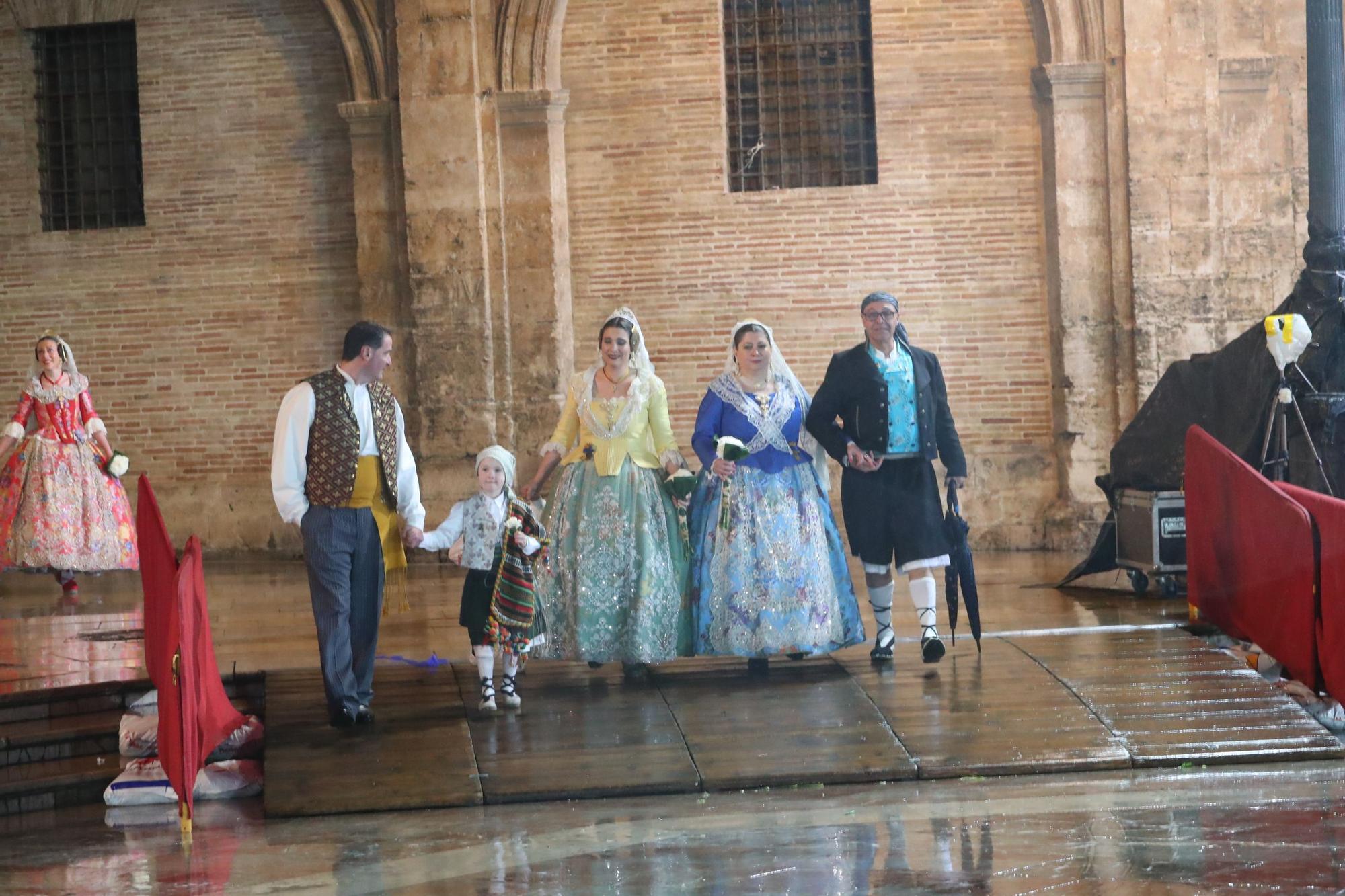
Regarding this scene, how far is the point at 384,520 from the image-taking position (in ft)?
20.5

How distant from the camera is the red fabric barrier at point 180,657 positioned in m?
5.43

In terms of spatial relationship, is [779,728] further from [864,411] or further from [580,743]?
[864,411]

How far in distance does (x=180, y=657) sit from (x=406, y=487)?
4.00 feet

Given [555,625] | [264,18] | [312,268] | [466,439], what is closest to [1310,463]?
[555,625]

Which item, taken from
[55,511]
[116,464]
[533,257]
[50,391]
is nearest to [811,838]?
[116,464]

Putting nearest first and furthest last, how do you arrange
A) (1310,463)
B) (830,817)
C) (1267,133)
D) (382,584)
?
(830,817), (382,584), (1310,463), (1267,133)

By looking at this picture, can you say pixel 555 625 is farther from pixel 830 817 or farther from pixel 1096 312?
pixel 1096 312

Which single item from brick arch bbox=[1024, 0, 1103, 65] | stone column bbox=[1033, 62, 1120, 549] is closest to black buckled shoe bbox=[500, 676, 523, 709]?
stone column bbox=[1033, 62, 1120, 549]

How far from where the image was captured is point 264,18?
41.2 feet

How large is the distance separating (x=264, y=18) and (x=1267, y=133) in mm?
7467

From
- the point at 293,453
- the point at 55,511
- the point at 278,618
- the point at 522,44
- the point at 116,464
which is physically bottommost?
the point at 278,618

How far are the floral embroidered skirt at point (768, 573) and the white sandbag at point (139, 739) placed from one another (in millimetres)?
2148

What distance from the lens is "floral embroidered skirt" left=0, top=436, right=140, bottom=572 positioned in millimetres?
10242

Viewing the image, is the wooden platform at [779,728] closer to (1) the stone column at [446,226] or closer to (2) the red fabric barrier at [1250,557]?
(2) the red fabric barrier at [1250,557]
